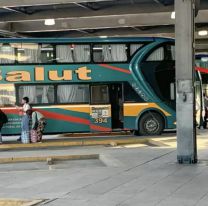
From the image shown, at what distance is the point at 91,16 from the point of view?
2456cm

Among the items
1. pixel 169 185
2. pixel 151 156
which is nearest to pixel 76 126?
pixel 151 156

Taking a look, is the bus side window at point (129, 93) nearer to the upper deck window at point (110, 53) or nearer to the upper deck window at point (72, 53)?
the upper deck window at point (110, 53)

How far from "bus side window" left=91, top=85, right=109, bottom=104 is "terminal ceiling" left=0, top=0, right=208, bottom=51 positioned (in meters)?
3.52

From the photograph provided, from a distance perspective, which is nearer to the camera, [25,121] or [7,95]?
[25,121]

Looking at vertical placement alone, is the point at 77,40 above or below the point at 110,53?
above

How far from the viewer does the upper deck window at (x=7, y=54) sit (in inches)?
850

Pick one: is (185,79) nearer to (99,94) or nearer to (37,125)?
(37,125)

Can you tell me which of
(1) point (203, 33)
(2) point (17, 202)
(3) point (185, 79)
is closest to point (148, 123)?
(3) point (185, 79)

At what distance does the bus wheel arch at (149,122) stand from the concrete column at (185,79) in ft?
30.9

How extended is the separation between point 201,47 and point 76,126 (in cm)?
2032

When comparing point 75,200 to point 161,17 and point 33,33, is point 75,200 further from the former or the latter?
point 33,33

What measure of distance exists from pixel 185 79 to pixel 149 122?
9717 millimetres

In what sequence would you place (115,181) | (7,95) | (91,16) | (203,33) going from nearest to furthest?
(115,181), (7,95), (91,16), (203,33)

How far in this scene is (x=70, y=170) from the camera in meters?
13.3
